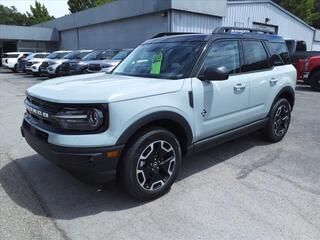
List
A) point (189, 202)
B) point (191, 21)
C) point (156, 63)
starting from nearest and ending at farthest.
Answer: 1. point (189, 202)
2. point (156, 63)
3. point (191, 21)

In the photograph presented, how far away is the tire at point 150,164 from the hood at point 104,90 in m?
0.44

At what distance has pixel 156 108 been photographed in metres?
3.27

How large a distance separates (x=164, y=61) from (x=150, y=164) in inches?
56.1

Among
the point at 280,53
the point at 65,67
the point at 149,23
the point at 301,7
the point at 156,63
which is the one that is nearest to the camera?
the point at 156,63

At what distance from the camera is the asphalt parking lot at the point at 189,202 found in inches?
113

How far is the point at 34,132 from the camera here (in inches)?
134

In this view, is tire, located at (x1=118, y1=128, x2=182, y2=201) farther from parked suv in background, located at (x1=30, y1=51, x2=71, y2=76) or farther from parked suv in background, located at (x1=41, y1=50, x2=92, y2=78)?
parked suv in background, located at (x1=30, y1=51, x2=71, y2=76)

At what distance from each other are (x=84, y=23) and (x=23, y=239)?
28.5 metres

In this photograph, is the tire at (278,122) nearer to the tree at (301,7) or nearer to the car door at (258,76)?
the car door at (258,76)

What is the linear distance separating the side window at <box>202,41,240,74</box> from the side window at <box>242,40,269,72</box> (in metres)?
0.19

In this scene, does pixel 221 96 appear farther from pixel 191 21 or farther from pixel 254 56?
pixel 191 21

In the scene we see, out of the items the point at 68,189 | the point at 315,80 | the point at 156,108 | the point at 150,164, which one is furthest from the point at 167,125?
the point at 315,80

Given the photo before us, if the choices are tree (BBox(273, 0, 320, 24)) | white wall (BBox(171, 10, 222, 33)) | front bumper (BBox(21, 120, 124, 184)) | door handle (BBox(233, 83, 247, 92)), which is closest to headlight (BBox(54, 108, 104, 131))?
front bumper (BBox(21, 120, 124, 184))

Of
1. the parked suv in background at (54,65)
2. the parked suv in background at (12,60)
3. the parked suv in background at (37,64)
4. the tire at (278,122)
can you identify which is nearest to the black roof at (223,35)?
the tire at (278,122)
